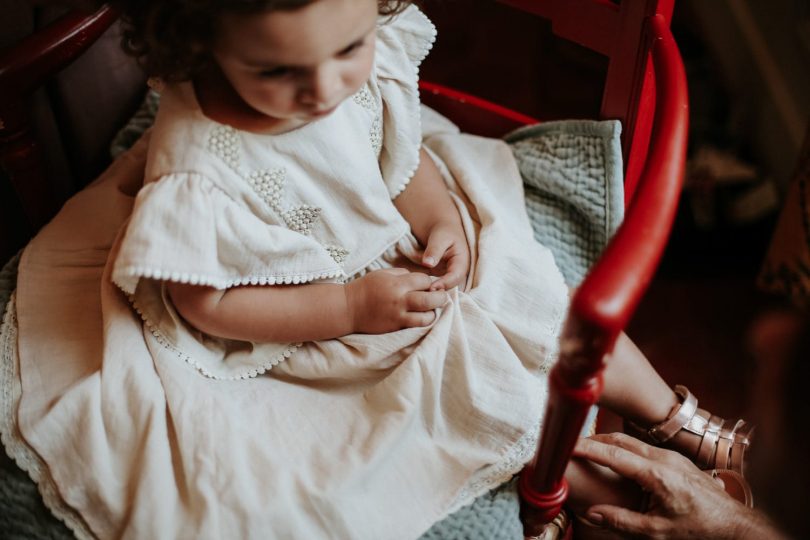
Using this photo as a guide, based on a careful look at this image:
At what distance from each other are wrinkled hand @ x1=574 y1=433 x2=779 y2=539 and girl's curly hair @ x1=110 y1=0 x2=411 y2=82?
0.52 m

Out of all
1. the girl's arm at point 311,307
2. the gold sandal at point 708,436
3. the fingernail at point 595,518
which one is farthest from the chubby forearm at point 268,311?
the gold sandal at point 708,436

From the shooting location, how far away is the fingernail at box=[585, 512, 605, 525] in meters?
0.77

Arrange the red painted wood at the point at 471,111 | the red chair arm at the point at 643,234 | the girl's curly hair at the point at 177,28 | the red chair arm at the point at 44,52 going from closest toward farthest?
1. the red chair arm at the point at 643,234
2. the girl's curly hair at the point at 177,28
3. the red chair arm at the point at 44,52
4. the red painted wood at the point at 471,111

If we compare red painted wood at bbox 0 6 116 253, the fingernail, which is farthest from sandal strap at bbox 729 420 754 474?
red painted wood at bbox 0 6 116 253

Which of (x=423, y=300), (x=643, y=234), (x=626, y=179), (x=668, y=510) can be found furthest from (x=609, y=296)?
(x=626, y=179)

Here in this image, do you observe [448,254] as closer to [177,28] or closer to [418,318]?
[418,318]

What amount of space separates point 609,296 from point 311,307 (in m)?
0.37

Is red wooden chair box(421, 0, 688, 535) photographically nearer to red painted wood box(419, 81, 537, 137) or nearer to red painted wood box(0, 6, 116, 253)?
red painted wood box(419, 81, 537, 137)

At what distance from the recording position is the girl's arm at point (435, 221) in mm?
840

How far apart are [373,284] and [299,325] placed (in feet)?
0.27

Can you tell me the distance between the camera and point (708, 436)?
913 mm

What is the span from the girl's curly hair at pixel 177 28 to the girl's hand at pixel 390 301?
0.85 feet

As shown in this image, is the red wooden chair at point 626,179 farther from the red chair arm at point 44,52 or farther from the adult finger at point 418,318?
the red chair arm at point 44,52

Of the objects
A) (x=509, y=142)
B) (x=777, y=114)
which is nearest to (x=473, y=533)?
(x=509, y=142)
